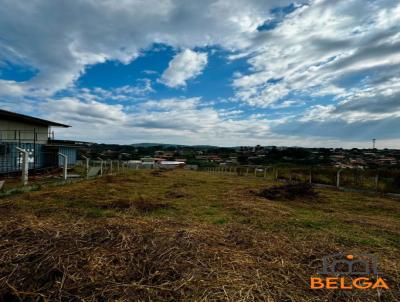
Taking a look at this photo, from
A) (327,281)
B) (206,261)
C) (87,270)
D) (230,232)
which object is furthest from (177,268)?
(230,232)

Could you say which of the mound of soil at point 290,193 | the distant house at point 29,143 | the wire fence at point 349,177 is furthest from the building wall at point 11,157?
the wire fence at point 349,177

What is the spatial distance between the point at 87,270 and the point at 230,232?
2.52 m

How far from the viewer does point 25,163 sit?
37.7 feet

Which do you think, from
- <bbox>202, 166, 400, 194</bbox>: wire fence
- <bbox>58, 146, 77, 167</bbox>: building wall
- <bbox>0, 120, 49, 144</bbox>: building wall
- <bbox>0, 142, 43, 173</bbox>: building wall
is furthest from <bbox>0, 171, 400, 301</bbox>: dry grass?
<bbox>58, 146, 77, 167</bbox>: building wall

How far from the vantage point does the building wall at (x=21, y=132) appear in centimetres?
1845

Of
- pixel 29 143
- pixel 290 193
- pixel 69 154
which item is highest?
pixel 29 143

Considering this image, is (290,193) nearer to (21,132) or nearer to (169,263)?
(169,263)

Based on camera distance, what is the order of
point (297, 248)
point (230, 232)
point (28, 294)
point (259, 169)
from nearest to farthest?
point (28, 294) < point (297, 248) < point (230, 232) < point (259, 169)

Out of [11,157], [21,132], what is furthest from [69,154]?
[11,157]

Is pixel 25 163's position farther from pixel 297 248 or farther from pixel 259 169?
pixel 259 169

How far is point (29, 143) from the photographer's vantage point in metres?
20.0

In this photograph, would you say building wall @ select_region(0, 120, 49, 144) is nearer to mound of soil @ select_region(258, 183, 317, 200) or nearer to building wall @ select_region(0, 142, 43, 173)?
building wall @ select_region(0, 142, 43, 173)

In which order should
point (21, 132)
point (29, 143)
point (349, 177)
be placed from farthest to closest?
1. point (21, 132)
2. point (29, 143)
3. point (349, 177)

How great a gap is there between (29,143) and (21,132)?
4.86 feet
